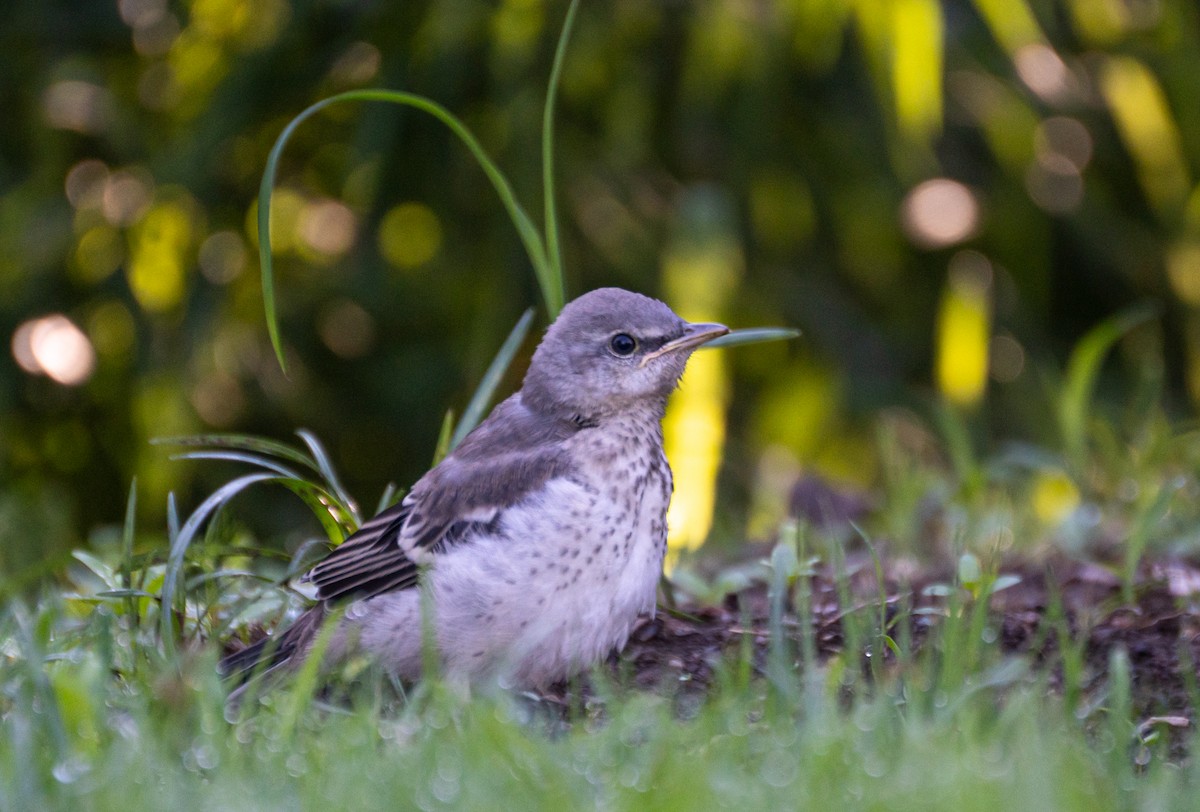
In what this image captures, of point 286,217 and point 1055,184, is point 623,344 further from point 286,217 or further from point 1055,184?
point 1055,184

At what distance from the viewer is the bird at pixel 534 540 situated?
302cm

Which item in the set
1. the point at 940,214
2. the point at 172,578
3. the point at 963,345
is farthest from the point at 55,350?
the point at 940,214

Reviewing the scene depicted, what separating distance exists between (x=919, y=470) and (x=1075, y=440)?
67 cm

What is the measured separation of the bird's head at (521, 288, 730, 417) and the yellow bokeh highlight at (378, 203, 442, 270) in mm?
2643

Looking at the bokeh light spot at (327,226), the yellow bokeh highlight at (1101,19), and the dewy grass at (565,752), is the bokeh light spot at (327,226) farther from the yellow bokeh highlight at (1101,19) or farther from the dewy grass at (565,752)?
the dewy grass at (565,752)

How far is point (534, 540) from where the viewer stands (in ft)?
10.0

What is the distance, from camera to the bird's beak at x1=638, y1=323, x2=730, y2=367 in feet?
11.4

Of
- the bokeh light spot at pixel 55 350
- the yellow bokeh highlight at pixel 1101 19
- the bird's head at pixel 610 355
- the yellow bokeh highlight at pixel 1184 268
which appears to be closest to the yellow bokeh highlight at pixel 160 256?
the bokeh light spot at pixel 55 350

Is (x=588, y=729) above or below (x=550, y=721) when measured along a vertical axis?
above

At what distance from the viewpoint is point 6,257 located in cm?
563

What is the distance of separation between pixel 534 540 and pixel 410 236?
339cm

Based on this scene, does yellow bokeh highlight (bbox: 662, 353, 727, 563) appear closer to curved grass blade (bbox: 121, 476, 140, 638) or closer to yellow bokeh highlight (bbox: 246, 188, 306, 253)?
yellow bokeh highlight (bbox: 246, 188, 306, 253)

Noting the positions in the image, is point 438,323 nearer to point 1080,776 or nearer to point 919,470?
point 919,470

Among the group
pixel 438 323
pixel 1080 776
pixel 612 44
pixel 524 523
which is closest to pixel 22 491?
pixel 438 323
